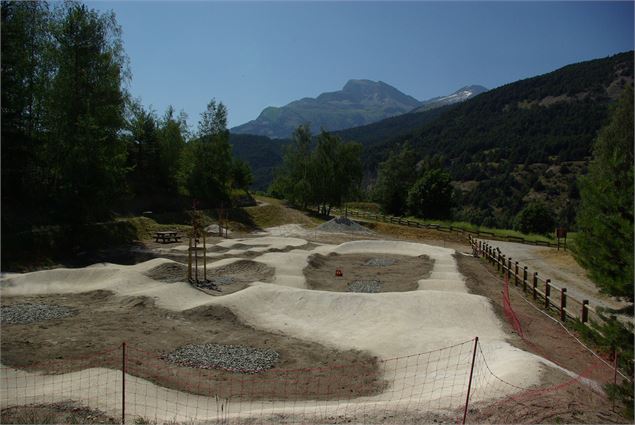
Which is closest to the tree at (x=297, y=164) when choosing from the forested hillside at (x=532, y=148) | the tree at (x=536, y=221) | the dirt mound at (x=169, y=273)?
the tree at (x=536, y=221)

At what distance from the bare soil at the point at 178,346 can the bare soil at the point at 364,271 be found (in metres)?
8.59

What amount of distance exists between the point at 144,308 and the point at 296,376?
34.1 ft

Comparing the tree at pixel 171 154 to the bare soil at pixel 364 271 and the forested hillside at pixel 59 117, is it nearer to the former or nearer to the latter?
the forested hillside at pixel 59 117

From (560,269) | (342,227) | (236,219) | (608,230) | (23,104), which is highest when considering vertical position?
(23,104)

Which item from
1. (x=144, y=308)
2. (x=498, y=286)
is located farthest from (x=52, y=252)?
(x=498, y=286)

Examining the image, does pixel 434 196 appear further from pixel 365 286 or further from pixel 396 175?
pixel 365 286

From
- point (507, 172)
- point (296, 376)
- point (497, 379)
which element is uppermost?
point (507, 172)

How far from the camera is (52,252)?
3316cm

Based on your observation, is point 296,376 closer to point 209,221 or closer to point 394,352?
point 394,352

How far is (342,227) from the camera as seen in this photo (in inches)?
2074

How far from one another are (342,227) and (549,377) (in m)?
41.8

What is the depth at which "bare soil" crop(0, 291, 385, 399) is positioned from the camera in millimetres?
12836

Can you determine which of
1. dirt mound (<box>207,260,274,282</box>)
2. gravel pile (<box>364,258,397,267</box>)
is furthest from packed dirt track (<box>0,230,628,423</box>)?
gravel pile (<box>364,258,397,267</box>)

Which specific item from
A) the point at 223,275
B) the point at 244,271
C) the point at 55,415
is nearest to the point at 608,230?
the point at 55,415
